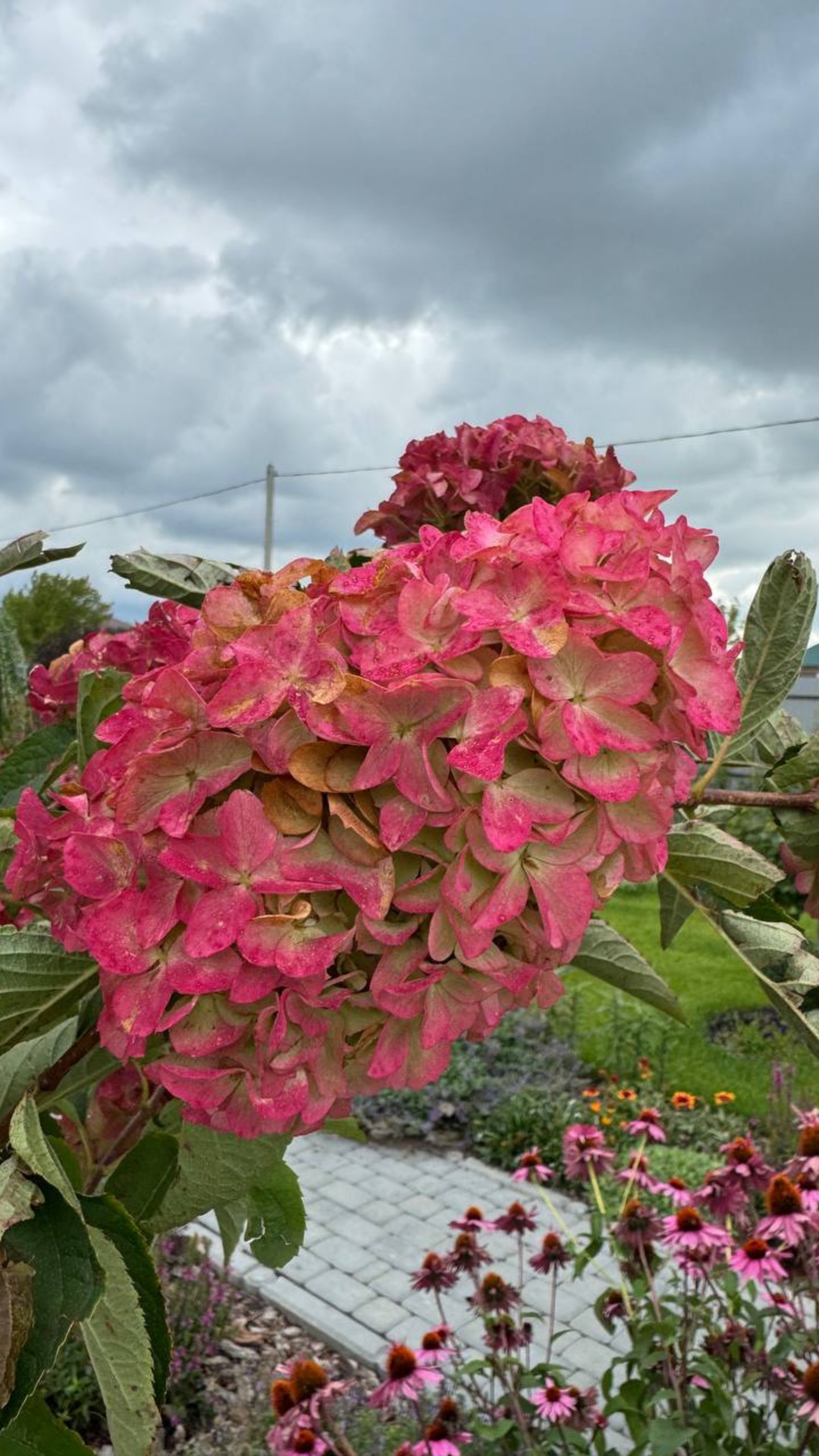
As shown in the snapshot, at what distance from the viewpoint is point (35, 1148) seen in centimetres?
54

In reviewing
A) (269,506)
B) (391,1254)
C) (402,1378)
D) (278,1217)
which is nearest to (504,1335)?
(402,1378)

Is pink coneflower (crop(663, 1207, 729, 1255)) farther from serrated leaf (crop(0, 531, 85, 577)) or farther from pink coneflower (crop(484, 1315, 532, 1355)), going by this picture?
serrated leaf (crop(0, 531, 85, 577))

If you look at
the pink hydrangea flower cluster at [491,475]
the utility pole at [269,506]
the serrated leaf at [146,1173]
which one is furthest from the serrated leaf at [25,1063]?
the utility pole at [269,506]

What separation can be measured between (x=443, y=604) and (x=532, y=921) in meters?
0.16

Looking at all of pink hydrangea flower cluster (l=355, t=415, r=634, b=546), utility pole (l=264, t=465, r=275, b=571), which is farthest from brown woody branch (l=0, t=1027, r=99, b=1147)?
utility pole (l=264, t=465, r=275, b=571)

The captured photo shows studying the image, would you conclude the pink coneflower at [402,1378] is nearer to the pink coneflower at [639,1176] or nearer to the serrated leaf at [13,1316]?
the pink coneflower at [639,1176]

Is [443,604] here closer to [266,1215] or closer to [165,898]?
[165,898]

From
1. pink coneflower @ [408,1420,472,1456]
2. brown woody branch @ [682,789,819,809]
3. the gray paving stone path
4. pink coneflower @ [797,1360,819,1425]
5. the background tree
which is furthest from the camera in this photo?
the background tree

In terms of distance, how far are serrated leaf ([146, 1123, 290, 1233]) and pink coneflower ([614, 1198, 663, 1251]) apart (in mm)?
2158

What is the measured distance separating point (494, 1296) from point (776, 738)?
2152 millimetres

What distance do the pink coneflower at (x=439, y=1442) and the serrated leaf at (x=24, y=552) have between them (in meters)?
2.03

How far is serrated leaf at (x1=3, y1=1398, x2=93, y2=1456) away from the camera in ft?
2.09

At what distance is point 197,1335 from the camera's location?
11.5 feet

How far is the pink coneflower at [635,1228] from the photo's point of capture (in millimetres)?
2582
